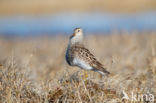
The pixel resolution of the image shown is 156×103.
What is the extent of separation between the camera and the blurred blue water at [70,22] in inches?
707

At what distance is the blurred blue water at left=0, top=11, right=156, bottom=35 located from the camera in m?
18.0

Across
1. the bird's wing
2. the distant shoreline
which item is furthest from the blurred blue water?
the bird's wing

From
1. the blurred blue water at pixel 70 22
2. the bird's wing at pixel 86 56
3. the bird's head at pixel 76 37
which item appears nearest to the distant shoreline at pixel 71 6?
the blurred blue water at pixel 70 22

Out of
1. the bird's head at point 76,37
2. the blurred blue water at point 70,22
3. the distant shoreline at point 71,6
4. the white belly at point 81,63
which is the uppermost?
the distant shoreline at point 71,6

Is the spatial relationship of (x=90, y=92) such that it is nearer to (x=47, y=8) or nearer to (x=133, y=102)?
(x=133, y=102)

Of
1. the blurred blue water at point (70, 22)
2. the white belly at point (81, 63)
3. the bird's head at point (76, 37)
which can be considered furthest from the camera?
the blurred blue water at point (70, 22)

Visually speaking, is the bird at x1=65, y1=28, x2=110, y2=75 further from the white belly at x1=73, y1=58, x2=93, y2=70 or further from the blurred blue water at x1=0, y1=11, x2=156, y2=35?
the blurred blue water at x1=0, y1=11, x2=156, y2=35

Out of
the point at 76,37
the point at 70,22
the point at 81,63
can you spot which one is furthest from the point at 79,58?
the point at 70,22

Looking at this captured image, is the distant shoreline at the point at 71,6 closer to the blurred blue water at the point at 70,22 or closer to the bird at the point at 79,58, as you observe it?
the blurred blue water at the point at 70,22

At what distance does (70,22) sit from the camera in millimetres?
20250

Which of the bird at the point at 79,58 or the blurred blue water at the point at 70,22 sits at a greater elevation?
the blurred blue water at the point at 70,22

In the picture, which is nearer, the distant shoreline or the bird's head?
the bird's head

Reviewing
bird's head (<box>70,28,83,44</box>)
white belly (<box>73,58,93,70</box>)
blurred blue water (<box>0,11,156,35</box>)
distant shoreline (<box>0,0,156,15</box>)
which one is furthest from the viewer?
distant shoreline (<box>0,0,156,15</box>)

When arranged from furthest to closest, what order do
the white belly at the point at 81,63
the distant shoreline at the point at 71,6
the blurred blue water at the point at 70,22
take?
the distant shoreline at the point at 71,6, the blurred blue water at the point at 70,22, the white belly at the point at 81,63
